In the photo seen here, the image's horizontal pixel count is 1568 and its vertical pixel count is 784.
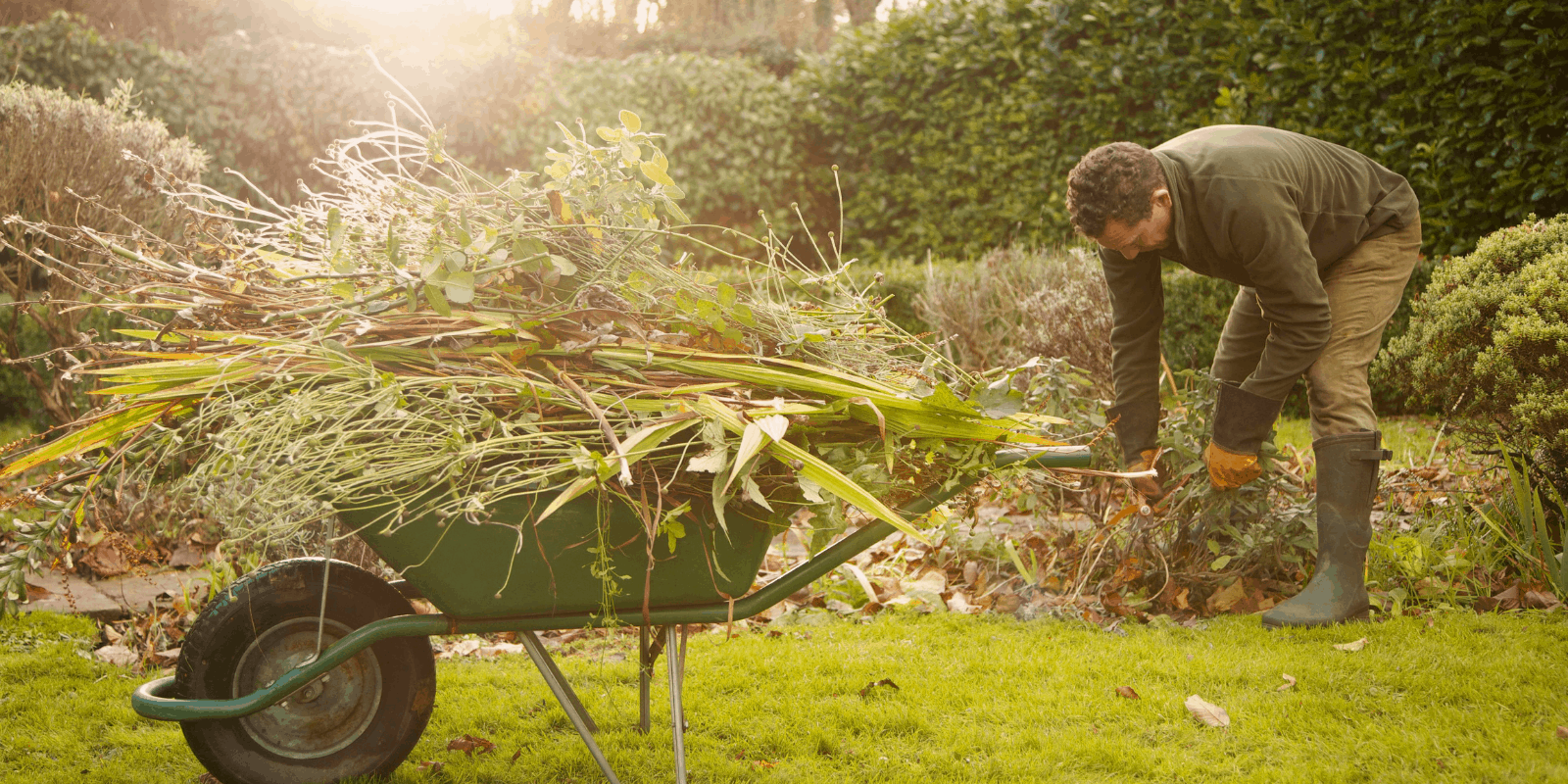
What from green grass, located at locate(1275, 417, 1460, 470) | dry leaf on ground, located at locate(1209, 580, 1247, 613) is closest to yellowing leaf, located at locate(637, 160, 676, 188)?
dry leaf on ground, located at locate(1209, 580, 1247, 613)

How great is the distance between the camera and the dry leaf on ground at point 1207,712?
2.39 m

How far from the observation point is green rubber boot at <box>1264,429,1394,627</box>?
282cm

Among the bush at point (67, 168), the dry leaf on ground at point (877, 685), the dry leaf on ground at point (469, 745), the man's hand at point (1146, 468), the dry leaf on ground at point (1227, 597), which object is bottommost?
the dry leaf on ground at point (469, 745)

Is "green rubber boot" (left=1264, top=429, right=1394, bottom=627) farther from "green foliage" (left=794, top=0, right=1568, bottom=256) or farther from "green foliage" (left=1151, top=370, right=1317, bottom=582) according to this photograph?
"green foliage" (left=794, top=0, right=1568, bottom=256)

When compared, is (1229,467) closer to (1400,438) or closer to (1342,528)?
(1342,528)

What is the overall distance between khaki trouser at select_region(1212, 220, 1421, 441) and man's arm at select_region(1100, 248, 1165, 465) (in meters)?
0.47

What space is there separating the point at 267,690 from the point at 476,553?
1.53 ft

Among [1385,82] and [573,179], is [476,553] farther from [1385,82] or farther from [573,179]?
[1385,82]

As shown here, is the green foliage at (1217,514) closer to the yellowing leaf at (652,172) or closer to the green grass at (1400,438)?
the green grass at (1400,438)

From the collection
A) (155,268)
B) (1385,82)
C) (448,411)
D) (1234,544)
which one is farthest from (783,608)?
(1385,82)

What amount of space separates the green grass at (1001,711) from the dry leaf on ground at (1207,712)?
3 cm

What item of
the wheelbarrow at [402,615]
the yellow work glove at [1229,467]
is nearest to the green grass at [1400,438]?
the yellow work glove at [1229,467]

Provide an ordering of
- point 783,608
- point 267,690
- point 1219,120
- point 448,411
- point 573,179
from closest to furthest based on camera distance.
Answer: point 448,411 < point 267,690 < point 573,179 < point 783,608 < point 1219,120

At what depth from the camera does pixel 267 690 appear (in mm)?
1843
